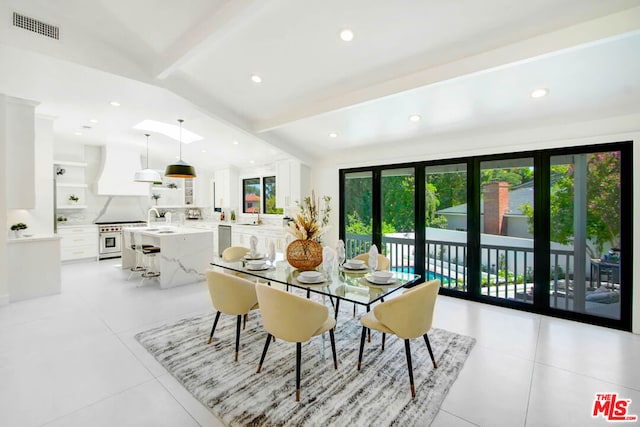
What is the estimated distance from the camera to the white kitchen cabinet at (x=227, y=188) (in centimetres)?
801

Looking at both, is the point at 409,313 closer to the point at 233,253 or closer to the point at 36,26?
the point at 233,253

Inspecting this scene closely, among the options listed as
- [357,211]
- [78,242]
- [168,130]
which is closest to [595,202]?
[357,211]

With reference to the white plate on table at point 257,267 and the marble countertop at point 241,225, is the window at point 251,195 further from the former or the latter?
the white plate on table at point 257,267

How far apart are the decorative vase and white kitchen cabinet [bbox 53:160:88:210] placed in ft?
21.0

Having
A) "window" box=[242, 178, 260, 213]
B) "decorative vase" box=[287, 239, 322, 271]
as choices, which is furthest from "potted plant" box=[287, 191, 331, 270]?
"window" box=[242, 178, 260, 213]

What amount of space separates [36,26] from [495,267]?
6.01 metres

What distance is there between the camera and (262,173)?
7.55 m

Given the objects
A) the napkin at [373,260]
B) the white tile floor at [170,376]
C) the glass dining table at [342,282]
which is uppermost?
the napkin at [373,260]

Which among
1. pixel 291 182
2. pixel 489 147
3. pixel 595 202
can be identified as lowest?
pixel 595 202

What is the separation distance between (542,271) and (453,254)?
1.10m

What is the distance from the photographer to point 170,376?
2354mm

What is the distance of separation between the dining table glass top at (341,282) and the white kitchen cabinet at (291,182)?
2943 millimetres

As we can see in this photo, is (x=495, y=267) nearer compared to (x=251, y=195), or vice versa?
(x=495, y=267)

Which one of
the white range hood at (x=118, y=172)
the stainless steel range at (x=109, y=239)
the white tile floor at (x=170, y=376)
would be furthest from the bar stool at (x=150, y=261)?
the white range hood at (x=118, y=172)
